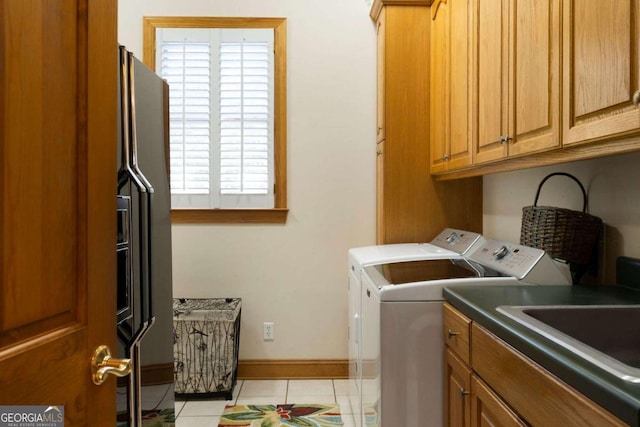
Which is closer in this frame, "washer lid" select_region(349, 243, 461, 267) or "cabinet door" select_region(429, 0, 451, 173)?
"washer lid" select_region(349, 243, 461, 267)

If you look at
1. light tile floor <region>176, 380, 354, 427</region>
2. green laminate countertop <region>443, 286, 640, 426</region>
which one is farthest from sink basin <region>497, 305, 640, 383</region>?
light tile floor <region>176, 380, 354, 427</region>

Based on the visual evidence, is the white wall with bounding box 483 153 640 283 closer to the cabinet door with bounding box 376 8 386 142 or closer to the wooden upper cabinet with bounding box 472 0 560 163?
the wooden upper cabinet with bounding box 472 0 560 163

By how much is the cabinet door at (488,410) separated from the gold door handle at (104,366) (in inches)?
33.1

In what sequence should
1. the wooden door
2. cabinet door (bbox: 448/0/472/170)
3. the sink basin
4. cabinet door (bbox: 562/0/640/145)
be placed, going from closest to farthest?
the wooden door, cabinet door (bbox: 562/0/640/145), the sink basin, cabinet door (bbox: 448/0/472/170)

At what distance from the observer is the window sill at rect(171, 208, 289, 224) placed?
10.4 feet

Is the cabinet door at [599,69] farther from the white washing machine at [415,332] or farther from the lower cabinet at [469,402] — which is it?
the lower cabinet at [469,402]

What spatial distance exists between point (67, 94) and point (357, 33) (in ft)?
8.87

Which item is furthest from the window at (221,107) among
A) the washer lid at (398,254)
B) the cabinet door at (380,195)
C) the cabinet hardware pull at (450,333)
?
the cabinet hardware pull at (450,333)

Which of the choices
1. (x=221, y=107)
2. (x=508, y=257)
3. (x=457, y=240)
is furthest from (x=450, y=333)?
(x=221, y=107)

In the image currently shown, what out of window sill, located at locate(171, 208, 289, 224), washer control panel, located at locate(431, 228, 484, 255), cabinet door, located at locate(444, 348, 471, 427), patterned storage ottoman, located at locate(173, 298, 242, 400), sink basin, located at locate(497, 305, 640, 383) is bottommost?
patterned storage ottoman, located at locate(173, 298, 242, 400)

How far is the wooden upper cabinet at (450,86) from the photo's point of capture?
218 cm

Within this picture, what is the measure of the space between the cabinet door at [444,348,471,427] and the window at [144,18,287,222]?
5.92 feet

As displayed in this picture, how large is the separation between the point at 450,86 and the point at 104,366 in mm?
2116

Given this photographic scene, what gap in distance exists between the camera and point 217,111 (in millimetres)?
3176
